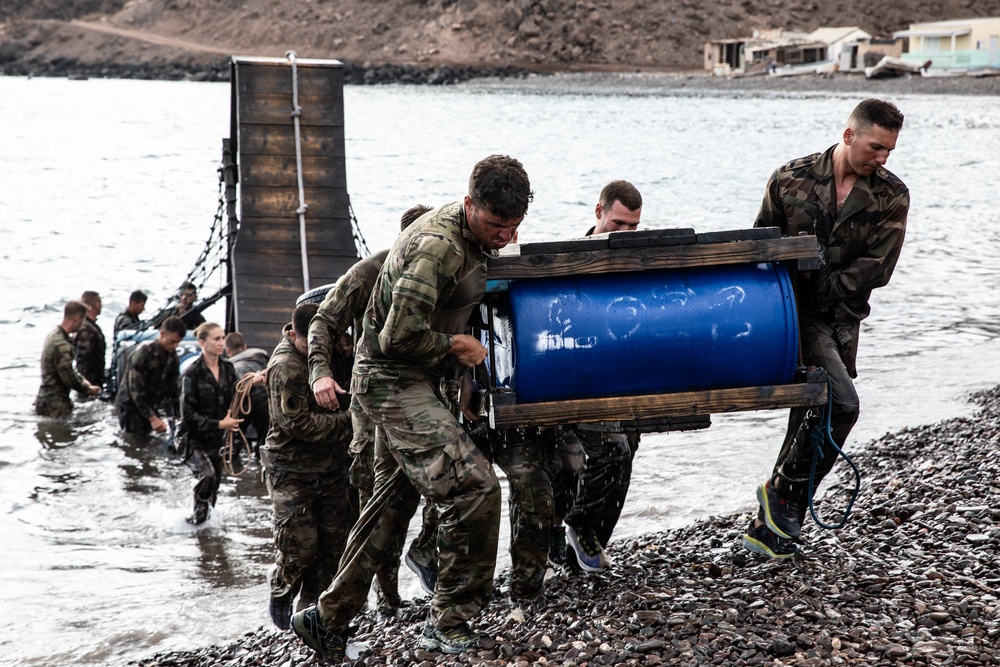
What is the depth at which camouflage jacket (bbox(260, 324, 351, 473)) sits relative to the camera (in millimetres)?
6852

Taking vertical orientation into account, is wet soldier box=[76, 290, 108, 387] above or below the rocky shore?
below

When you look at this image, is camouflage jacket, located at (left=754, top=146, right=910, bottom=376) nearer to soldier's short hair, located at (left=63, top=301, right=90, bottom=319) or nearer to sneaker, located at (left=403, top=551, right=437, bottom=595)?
sneaker, located at (left=403, top=551, right=437, bottom=595)

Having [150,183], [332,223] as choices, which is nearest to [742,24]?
[150,183]

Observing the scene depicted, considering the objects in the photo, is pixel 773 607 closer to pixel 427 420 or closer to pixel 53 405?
pixel 427 420

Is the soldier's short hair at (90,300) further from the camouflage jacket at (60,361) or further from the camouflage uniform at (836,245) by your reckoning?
the camouflage uniform at (836,245)

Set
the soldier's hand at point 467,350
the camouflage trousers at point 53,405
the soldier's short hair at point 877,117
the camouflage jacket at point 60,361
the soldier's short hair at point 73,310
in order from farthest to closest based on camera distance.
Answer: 1. the camouflage trousers at point 53,405
2. the soldier's short hair at point 73,310
3. the camouflage jacket at point 60,361
4. the soldier's short hair at point 877,117
5. the soldier's hand at point 467,350

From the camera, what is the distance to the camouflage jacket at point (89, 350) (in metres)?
15.0

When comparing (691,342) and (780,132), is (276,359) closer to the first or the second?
(691,342)

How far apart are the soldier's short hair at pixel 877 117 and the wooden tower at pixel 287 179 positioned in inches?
372

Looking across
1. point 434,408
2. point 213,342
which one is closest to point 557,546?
point 434,408

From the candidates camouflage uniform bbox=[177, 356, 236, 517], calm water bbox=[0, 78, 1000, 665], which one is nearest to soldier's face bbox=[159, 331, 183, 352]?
camouflage uniform bbox=[177, 356, 236, 517]

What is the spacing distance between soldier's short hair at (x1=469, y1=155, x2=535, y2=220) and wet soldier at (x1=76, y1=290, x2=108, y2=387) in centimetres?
1160

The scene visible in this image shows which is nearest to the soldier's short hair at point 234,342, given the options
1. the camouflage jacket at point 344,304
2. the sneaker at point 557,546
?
the camouflage jacket at point 344,304

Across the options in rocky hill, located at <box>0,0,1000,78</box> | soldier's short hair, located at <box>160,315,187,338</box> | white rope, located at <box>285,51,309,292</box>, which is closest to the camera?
soldier's short hair, located at <box>160,315,187,338</box>
